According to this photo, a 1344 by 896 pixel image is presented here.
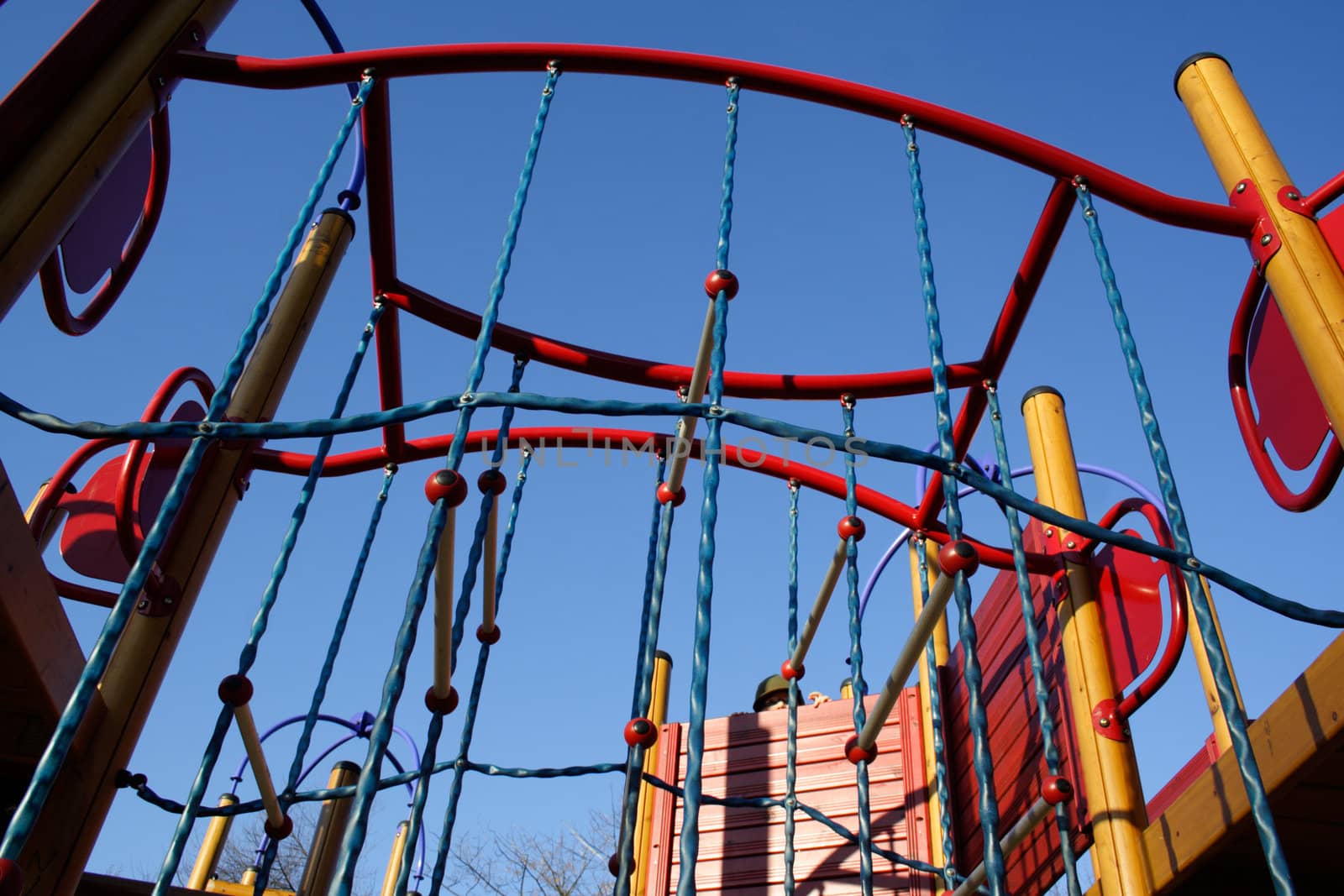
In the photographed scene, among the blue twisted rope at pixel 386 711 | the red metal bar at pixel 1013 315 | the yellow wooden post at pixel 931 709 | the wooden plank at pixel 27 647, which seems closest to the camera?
the blue twisted rope at pixel 386 711

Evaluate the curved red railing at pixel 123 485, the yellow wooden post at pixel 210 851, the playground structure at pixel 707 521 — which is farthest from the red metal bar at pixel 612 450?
the yellow wooden post at pixel 210 851

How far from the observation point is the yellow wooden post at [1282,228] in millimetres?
2484

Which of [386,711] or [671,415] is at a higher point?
[671,415]

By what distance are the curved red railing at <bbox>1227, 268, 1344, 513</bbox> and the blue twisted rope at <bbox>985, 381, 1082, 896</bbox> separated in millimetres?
721

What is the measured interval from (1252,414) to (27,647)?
335 centimetres

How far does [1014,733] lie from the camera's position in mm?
4078

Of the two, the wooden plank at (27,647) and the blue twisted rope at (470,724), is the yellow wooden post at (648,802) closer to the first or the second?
the blue twisted rope at (470,724)

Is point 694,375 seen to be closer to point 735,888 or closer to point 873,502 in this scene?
point 873,502

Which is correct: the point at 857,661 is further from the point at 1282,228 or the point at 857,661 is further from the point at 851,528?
the point at 1282,228

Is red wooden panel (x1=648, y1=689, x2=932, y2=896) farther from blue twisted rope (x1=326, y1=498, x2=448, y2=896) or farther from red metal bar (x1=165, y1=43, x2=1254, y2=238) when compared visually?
blue twisted rope (x1=326, y1=498, x2=448, y2=896)

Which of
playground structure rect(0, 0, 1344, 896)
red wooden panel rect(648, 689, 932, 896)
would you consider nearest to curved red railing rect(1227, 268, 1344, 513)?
playground structure rect(0, 0, 1344, 896)

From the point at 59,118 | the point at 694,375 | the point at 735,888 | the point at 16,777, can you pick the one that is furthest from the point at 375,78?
the point at 735,888

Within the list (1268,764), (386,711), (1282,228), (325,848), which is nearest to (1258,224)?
(1282,228)

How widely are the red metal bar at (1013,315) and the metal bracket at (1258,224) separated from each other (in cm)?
44
